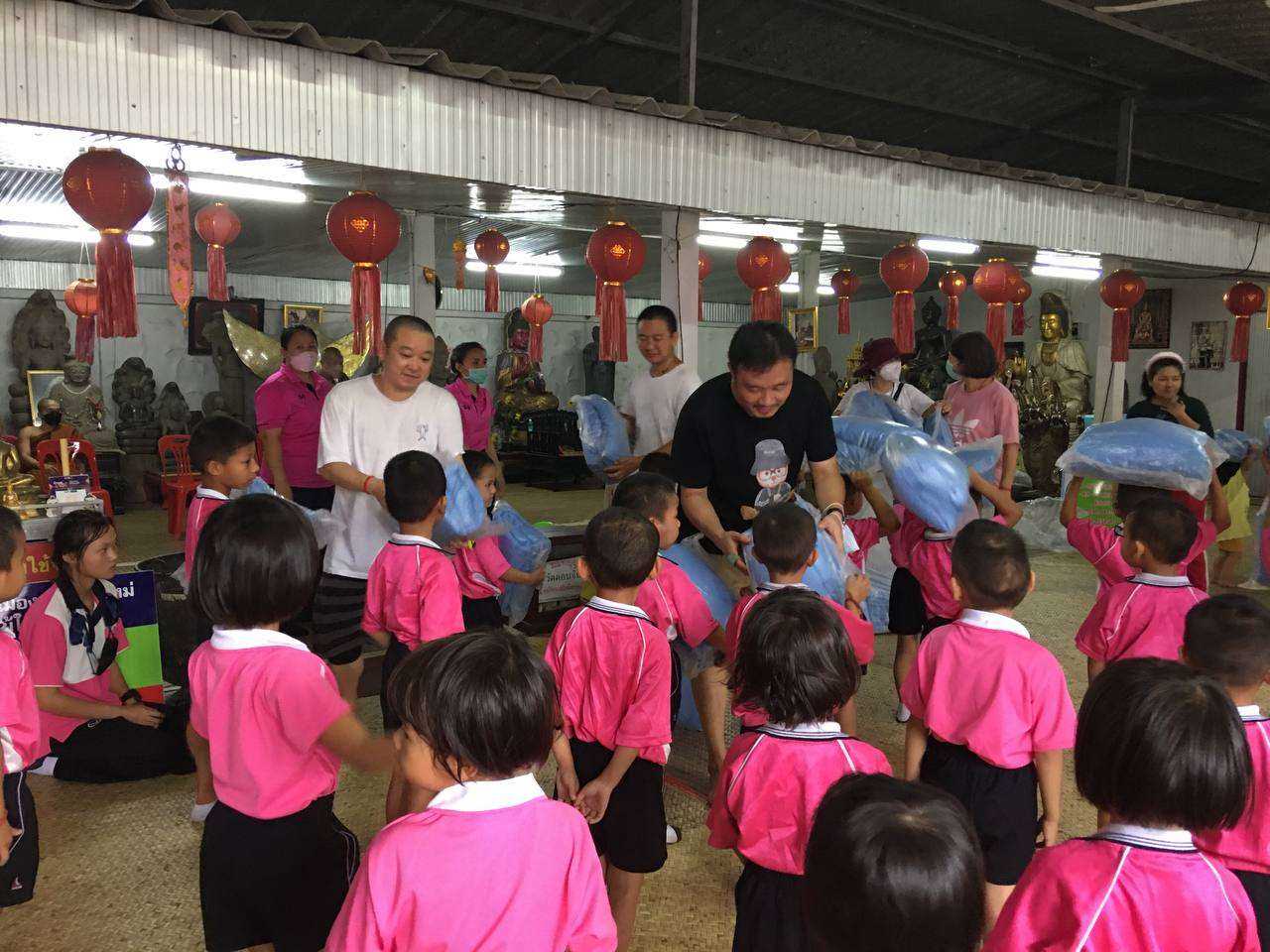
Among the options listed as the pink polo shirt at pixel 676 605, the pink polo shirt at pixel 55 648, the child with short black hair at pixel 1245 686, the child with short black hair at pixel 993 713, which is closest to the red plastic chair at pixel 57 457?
the pink polo shirt at pixel 55 648

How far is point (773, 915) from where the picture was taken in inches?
59.4

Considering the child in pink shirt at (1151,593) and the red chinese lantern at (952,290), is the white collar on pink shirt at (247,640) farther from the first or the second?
the red chinese lantern at (952,290)

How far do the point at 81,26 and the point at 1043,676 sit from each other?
361 centimetres

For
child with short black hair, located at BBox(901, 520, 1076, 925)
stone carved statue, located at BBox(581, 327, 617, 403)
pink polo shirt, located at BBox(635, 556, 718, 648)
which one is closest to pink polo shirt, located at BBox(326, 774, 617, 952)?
child with short black hair, located at BBox(901, 520, 1076, 925)

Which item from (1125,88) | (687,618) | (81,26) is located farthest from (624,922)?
(1125,88)

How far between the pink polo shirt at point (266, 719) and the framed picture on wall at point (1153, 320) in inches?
446

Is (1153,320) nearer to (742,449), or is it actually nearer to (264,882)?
(742,449)

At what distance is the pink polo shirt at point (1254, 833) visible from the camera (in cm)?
155

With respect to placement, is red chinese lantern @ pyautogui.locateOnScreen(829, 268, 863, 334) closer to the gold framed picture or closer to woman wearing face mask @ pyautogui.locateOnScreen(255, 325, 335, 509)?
the gold framed picture

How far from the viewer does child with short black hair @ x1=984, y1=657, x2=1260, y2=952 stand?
1.11 meters

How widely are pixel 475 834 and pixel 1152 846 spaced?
85 cm

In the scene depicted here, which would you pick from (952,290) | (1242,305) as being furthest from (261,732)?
(1242,305)

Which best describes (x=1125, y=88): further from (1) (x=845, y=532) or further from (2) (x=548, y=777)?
(2) (x=548, y=777)

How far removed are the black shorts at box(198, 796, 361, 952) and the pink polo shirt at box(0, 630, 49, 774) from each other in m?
0.42
